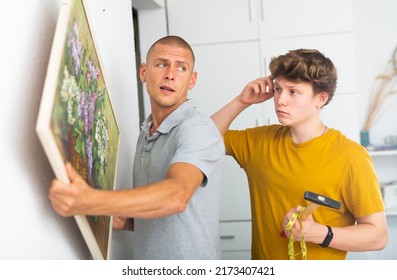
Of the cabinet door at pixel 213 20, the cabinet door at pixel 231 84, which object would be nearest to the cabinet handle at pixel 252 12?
the cabinet door at pixel 213 20

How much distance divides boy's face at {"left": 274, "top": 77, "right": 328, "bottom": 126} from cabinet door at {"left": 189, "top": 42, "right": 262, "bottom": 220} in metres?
1.32

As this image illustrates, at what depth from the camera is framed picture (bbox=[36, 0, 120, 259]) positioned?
0.90 meters

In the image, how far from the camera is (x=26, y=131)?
1.04m

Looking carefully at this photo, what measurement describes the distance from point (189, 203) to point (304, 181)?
0.54m

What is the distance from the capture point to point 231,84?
3166 mm

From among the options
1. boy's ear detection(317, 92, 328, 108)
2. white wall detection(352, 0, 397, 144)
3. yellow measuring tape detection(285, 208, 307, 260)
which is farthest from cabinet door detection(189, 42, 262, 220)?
yellow measuring tape detection(285, 208, 307, 260)

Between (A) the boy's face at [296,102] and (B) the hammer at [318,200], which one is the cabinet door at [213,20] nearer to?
(A) the boy's face at [296,102]

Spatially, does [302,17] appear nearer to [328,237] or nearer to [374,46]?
[374,46]

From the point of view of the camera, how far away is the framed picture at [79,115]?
904 millimetres

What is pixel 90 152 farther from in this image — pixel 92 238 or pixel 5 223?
pixel 5 223

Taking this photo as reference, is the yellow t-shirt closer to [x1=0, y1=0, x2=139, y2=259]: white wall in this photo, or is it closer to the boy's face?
the boy's face

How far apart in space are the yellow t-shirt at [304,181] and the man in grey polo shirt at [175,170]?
0.36 m

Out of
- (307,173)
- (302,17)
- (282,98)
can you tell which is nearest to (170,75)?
(282,98)
